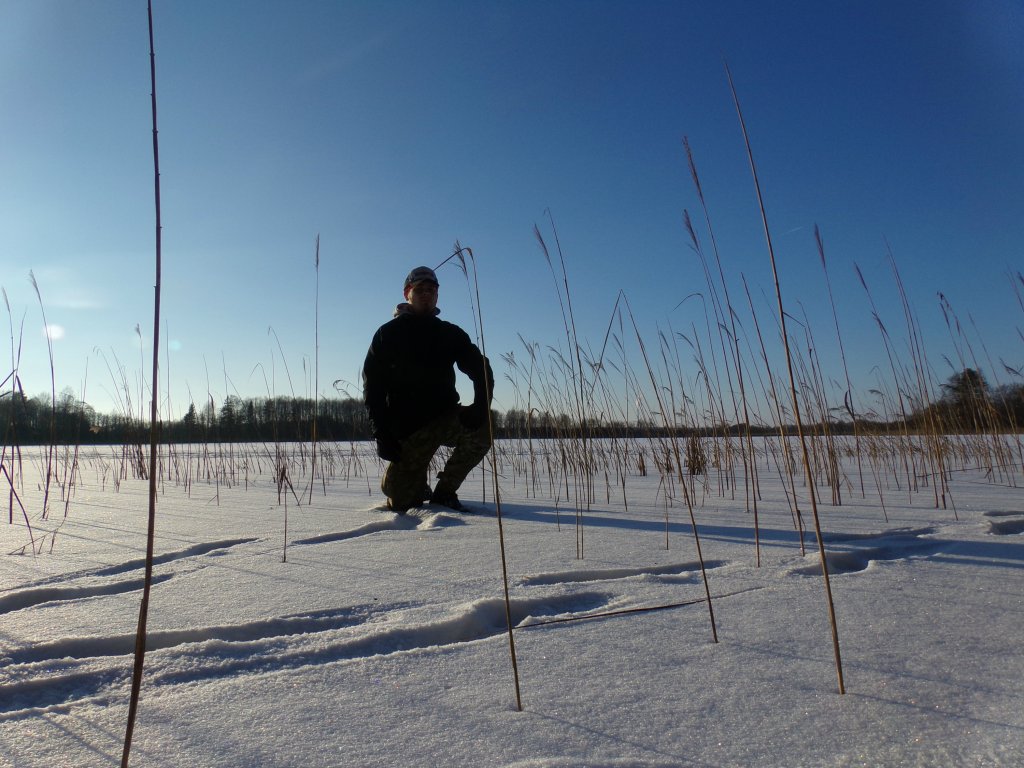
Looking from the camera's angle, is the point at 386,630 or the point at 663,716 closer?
the point at 663,716

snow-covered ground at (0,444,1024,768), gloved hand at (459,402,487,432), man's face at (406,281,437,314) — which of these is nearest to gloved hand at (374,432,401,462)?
gloved hand at (459,402,487,432)

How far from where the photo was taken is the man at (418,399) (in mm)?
2418

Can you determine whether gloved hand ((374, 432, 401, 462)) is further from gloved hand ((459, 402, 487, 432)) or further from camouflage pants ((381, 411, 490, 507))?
gloved hand ((459, 402, 487, 432))

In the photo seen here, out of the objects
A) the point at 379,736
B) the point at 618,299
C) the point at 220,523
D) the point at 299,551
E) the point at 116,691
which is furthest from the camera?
the point at 220,523

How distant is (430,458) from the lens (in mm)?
2475

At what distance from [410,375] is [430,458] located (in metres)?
0.38

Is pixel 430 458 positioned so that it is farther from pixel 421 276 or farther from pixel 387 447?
pixel 421 276

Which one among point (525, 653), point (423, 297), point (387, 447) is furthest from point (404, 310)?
point (525, 653)

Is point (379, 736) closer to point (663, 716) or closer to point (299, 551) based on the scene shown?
point (663, 716)

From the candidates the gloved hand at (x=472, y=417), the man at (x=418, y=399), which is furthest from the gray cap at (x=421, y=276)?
the gloved hand at (x=472, y=417)

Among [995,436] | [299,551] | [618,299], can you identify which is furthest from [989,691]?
[995,436]

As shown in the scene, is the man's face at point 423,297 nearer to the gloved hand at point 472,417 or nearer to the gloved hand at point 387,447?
the gloved hand at point 472,417

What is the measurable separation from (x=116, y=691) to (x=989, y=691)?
0.96m

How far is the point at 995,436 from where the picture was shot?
3188mm
